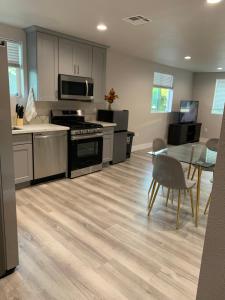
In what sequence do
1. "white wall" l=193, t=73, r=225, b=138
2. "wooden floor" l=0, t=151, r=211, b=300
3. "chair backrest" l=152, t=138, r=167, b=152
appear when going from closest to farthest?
"wooden floor" l=0, t=151, r=211, b=300 → "chair backrest" l=152, t=138, r=167, b=152 → "white wall" l=193, t=73, r=225, b=138

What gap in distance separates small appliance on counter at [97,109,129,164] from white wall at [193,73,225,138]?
14.3 ft

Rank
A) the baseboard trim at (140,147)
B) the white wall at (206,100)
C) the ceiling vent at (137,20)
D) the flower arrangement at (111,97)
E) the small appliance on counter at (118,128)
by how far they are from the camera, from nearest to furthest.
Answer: the ceiling vent at (137,20)
the small appliance on counter at (118,128)
the flower arrangement at (111,97)
the baseboard trim at (140,147)
the white wall at (206,100)

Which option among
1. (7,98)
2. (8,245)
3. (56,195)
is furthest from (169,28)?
(8,245)

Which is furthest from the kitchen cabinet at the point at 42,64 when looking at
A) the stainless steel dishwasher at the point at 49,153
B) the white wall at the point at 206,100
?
the white wall at the point at 206,100

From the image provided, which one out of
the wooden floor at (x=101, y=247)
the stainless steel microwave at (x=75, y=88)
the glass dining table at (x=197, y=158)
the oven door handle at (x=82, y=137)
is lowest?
Result: the wooden floor at (x=101, y=247)

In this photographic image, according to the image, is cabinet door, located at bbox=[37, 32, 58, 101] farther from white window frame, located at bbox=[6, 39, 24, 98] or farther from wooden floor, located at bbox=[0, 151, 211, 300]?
wooden floor, located at bbox=[0, 151, 211, 300]

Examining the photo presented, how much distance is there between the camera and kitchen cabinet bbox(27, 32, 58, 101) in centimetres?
355

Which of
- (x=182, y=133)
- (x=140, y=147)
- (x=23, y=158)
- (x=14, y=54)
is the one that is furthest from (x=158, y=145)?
(x=182, y=133)

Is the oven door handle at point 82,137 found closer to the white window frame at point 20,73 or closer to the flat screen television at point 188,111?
the white window frame at point 20,73

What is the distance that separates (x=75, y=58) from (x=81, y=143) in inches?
60.0

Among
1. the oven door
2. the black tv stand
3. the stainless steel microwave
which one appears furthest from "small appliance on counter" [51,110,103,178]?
the black tv stand

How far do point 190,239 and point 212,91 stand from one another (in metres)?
6.75

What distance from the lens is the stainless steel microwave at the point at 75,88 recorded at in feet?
12.9

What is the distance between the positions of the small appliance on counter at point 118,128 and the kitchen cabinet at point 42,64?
4.47 ft
